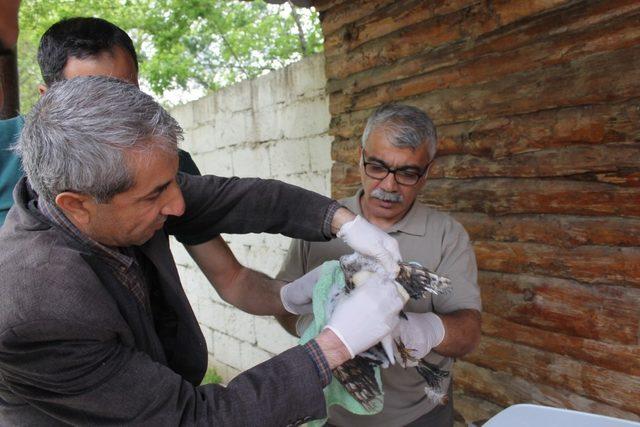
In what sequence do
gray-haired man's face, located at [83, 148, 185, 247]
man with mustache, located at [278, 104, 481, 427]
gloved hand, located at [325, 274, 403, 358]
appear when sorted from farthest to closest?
man with mustache, located at [278, 104, 481, 427] → gloved hand, located at [325, 274, 403, 358] → gray-haired man's face, located at [83, 148, 185, 247]

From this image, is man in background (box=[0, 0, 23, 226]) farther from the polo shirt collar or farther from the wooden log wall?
the wooden log wall

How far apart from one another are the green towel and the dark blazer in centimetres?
21

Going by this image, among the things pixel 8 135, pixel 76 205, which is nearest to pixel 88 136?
pixel 76 205

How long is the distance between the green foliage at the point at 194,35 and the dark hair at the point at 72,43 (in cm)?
648

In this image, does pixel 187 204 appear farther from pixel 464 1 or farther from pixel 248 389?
pixel 464 1

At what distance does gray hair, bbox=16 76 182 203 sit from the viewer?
3.75ft

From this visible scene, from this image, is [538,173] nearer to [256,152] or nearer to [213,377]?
[256,152]

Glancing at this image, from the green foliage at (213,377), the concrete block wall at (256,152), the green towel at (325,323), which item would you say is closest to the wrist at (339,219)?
the green towel at (325,323)

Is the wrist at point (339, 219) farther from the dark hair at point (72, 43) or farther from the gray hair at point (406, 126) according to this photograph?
the dark hair at point (72, 43)

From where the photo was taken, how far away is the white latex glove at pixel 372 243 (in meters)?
1.55

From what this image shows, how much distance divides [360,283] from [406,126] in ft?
2.73

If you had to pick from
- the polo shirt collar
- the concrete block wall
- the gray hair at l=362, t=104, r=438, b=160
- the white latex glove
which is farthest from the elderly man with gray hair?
the concrete block wall

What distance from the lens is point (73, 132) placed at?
3.73ft

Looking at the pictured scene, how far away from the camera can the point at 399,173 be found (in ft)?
6.90
